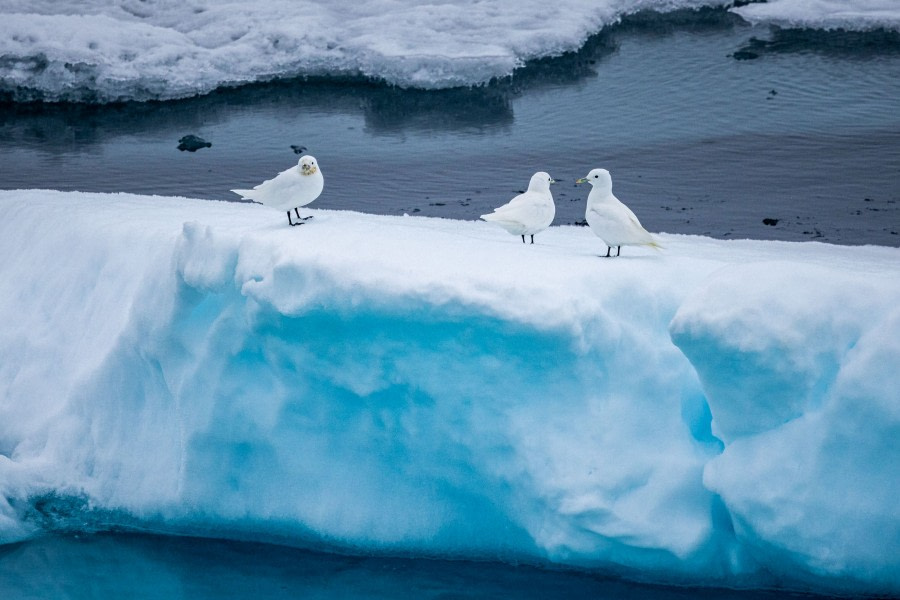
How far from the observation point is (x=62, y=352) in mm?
5273

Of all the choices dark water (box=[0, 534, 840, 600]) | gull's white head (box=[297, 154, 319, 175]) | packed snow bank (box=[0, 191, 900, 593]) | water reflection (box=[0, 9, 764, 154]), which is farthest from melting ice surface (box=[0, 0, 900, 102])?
dark water (box=[0, 534, 840, 600])

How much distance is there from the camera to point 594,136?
1130 centimetres

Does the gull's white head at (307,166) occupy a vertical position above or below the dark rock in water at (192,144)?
above

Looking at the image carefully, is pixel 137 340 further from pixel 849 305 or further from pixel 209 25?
pixel 209 25

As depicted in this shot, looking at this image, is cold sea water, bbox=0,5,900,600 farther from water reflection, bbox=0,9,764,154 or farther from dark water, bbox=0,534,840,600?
dark water, bbox=0,534,840,600

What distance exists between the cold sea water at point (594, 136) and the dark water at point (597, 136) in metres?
0.03

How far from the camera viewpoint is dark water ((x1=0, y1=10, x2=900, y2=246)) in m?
9.15

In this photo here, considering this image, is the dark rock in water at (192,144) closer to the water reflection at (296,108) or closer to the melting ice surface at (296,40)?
the water reflection at (296,108)

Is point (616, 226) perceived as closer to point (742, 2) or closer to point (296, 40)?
point (296, 40)

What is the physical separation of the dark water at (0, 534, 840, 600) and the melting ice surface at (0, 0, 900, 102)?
8835mm

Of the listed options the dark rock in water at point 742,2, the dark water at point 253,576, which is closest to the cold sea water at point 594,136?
the dark rock in water at point 742,2

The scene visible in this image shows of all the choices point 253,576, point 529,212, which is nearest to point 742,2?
point 529,212

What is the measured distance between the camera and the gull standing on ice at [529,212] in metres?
4.84

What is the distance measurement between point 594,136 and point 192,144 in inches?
206
